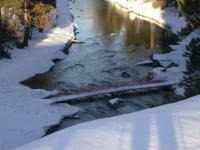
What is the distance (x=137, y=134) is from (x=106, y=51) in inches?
1332

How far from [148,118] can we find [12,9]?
32.1 m

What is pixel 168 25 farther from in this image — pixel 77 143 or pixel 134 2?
pixel 77 143

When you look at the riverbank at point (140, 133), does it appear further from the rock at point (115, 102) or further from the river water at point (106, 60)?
the rock at point (115, 102)

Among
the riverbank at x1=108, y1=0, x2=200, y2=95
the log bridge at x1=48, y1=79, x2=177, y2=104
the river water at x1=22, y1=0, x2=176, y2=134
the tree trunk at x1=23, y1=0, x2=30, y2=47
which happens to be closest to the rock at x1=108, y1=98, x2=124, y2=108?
the river water at x1=22, y1=0, x2=176, y2=134

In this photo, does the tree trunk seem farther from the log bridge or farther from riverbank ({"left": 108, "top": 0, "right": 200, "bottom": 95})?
the log bridge

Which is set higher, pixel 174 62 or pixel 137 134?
pixel 137 134

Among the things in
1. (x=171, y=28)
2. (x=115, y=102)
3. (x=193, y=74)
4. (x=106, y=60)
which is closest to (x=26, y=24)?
(x=106, y=60)

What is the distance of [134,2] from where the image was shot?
80.5 m

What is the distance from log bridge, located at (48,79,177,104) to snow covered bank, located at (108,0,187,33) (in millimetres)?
20801

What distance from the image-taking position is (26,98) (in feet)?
94.7

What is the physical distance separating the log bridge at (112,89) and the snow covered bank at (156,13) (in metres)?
20.8

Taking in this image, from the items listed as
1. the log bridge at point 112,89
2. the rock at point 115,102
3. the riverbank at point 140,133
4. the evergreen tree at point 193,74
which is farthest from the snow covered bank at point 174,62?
the riverbank at point 140,133

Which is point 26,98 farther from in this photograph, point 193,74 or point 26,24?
point 26,24

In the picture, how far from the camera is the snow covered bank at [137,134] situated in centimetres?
1013
